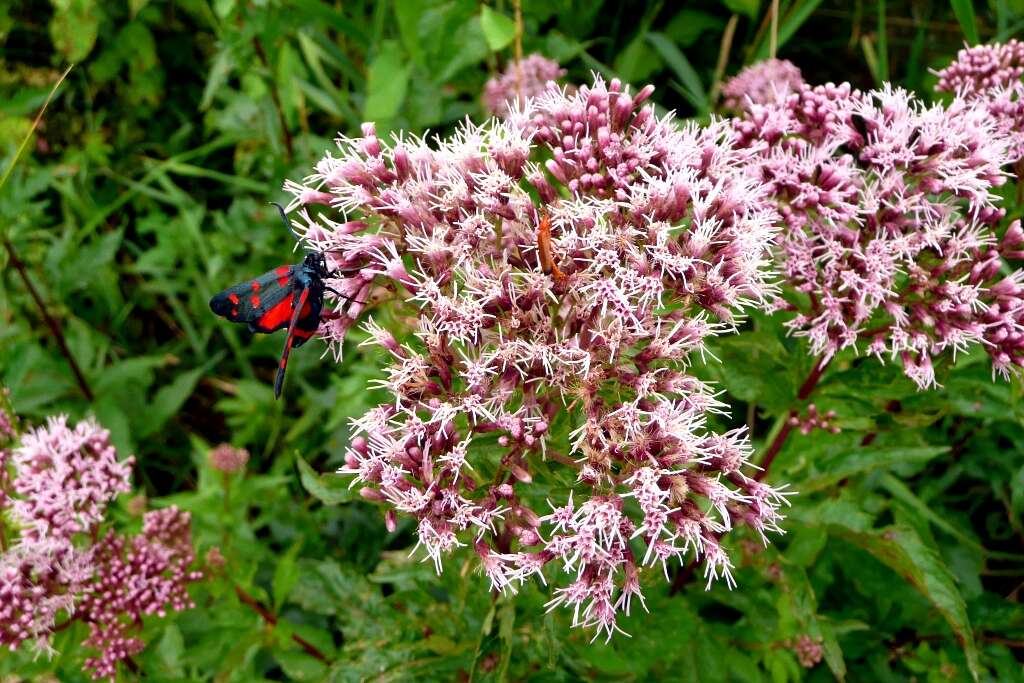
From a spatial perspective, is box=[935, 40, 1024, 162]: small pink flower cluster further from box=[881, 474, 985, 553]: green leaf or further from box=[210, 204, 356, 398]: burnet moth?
box=[210, 204, 356, 398]: burnet moth

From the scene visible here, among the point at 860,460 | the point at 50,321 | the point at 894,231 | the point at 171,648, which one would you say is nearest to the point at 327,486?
the point at 171,648

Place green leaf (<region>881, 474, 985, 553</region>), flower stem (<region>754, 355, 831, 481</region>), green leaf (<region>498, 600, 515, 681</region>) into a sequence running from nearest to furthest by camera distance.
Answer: green leaf (<region>498, 600, 515, 681</region>) < flower stem (<region>754, 355, 831, 481</region>) < green leaf (<region>881, 474, 985, 553</region>)

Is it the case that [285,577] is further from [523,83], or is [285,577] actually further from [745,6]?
[745,6]

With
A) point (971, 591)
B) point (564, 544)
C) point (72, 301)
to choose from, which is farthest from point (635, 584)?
point (72, 301)

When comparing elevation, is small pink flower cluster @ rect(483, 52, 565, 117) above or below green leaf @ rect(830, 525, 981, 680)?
above

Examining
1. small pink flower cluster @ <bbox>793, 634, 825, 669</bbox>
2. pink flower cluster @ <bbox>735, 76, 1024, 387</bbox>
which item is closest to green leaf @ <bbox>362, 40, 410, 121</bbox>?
pink flower cluster @ <bbox>735, 76, 1024, 387</bbox>
